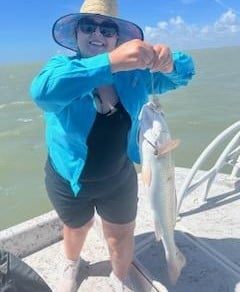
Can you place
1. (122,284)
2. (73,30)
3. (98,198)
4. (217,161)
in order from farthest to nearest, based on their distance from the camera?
(217,161)
(122,284)
(98,198)
(73,30)

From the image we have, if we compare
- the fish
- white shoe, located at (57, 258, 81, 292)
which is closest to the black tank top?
the fish

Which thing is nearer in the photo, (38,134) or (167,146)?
(167,146)

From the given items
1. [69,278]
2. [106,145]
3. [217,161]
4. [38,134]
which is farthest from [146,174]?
[38,134]

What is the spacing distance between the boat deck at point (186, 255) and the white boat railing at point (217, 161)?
0.63ft

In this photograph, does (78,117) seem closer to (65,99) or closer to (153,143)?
(65,99)

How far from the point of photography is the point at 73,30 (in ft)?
7.39

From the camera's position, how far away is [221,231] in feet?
11.1

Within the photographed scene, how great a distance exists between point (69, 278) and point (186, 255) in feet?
2.63

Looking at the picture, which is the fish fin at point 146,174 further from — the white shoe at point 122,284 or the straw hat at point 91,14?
the white shoe at point 122,284

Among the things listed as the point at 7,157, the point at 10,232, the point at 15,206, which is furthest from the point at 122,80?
the point at 7,157

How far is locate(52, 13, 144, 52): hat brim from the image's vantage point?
7.13 ft

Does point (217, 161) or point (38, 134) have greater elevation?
point (217, 161)

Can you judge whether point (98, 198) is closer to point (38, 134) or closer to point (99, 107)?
point (99, 107)

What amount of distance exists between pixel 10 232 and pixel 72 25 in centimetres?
170
